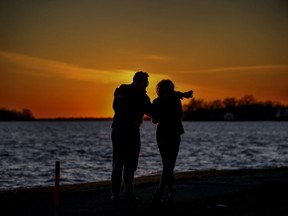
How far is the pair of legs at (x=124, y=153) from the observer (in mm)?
9328

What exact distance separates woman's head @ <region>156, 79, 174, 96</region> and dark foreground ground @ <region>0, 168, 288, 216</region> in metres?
1.83

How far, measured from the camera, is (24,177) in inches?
1050

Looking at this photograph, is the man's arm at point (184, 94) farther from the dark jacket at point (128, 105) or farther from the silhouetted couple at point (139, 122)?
the dark jacket at point (128, 105)

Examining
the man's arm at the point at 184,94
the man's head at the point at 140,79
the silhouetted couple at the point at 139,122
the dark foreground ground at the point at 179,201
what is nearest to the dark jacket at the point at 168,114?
the silhouetted couple at the point at 139,122

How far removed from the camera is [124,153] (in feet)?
30.7

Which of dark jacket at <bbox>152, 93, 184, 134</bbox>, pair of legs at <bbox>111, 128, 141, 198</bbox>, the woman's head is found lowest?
pair of legs at <bbox>111, 128, 141, 198</bbox>

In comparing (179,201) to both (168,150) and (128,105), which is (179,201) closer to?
(168,150)

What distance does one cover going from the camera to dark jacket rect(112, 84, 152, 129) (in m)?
9.27

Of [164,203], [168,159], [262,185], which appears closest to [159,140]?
[168,159]

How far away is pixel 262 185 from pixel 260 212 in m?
3.05

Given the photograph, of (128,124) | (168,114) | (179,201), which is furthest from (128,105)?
(179,201)

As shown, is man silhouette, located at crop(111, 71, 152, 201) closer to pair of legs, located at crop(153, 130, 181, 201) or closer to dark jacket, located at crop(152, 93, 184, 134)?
dark jacket, located at crop(152, 93, 184, 134)

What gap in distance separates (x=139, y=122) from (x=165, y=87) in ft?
2.50

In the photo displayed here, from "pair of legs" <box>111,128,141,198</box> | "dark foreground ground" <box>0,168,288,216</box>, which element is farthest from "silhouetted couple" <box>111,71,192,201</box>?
"dark foreground ground" <box>0,168,288,216</box>
